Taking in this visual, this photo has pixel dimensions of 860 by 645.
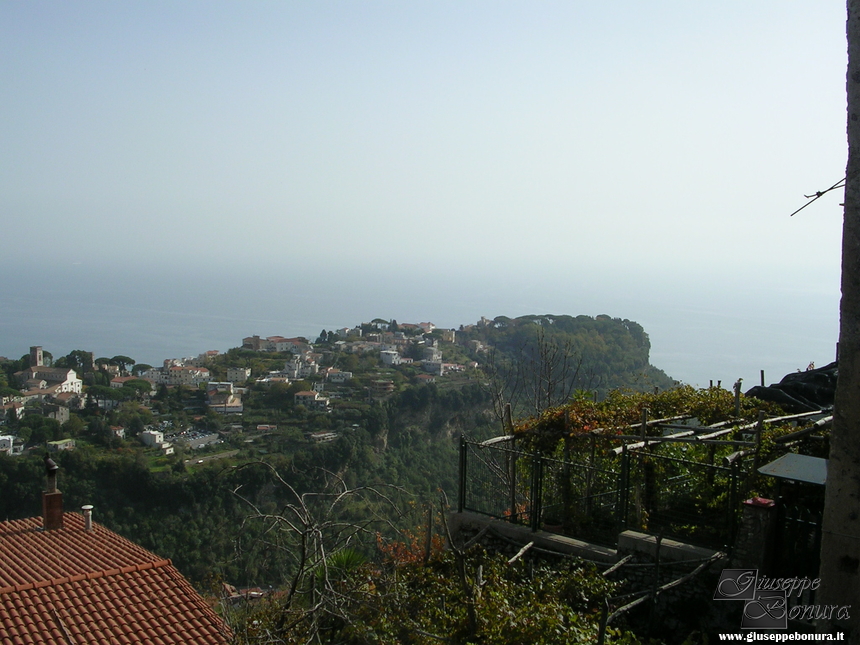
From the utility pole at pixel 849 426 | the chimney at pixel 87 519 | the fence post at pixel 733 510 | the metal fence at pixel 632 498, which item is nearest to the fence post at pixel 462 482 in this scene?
the metal fence at pixel 632 498

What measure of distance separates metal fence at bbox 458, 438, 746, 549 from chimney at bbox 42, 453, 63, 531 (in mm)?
5815

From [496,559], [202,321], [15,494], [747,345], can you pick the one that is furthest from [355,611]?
[202,321]

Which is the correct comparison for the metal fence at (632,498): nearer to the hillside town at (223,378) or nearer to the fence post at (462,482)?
the fence post at (462,482)

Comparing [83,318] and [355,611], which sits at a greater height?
[355,611]

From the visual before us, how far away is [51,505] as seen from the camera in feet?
30.3

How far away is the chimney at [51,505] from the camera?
30.2 feet

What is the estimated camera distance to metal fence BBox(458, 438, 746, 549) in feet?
16.1

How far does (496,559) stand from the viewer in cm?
504

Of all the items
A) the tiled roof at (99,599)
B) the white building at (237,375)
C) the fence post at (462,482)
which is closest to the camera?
the fence post at (462,482)

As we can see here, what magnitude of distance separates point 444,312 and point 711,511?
116788mm

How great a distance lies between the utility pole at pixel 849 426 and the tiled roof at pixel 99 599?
4.64 meters

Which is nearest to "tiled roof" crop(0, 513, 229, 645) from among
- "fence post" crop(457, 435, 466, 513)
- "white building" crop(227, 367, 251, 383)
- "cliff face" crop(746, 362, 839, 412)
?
"fence post" crop(457, 435, 466, 513)

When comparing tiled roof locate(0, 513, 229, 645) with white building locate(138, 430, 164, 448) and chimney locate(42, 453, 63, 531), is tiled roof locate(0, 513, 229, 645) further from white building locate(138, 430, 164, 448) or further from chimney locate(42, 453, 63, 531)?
white building locate(138, 430, 164, 448)

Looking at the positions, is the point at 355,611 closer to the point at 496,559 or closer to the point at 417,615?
the point at 417,615
